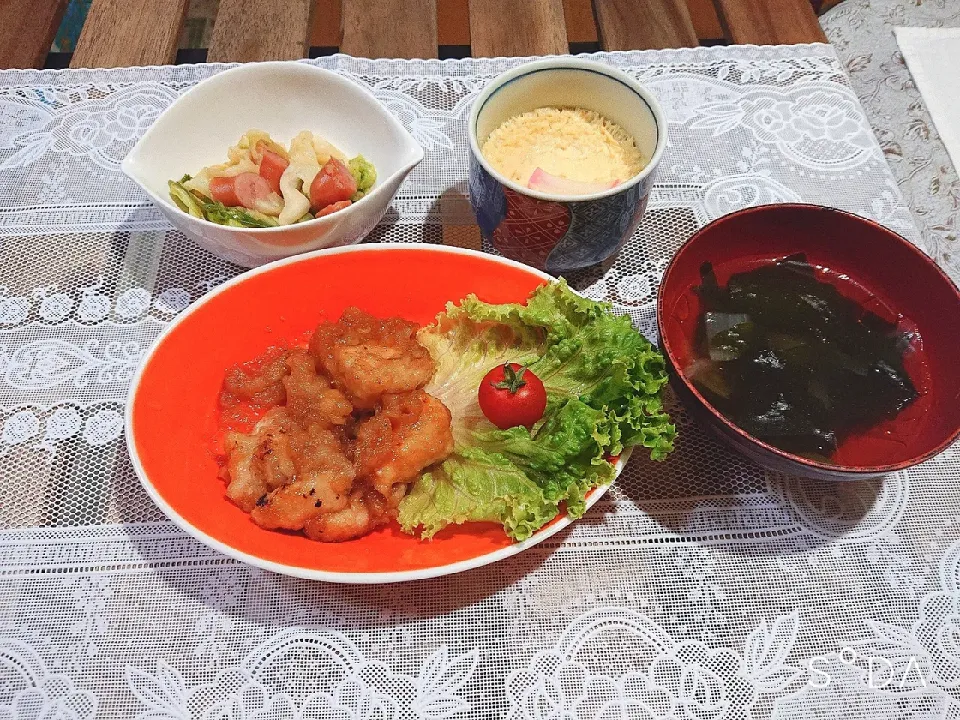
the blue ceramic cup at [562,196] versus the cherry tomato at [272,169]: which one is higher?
the blue ceramic cup at [562,196]

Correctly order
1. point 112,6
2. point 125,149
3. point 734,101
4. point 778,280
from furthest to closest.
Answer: point 112,6 < point 734,101 < point 125,149 < point 778,280

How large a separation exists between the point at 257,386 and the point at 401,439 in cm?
45

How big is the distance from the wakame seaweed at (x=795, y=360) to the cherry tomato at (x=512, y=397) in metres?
0.37

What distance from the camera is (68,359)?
5.92 ft

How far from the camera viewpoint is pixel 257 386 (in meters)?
1.65

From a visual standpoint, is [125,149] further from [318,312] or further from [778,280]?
[778,280]

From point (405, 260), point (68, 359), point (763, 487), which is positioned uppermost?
point (405, 260)

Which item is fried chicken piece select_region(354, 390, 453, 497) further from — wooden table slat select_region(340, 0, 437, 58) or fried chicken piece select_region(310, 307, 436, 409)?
wooden table slat select_region(340, 0, 437, 58)

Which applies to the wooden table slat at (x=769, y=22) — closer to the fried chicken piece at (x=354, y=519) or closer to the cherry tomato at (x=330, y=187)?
the cherry tomato at (x=330, y=187)

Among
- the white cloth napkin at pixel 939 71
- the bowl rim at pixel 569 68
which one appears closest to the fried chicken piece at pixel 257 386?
the bowl rim at pixel 569 68

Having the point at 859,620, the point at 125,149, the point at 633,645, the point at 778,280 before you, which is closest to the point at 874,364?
the point at 778,280

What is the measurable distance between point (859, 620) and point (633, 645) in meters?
0.52

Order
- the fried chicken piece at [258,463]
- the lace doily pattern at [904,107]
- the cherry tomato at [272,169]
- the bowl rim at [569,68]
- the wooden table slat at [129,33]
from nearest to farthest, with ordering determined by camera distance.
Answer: the fried chicken piece at [258,463]
the bowl rim at [569,68]
the cherry tomato at [272,169]
the lace doily pattern at [904,107]
the wooden table slat at [129,33]

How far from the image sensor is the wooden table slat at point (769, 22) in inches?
103
